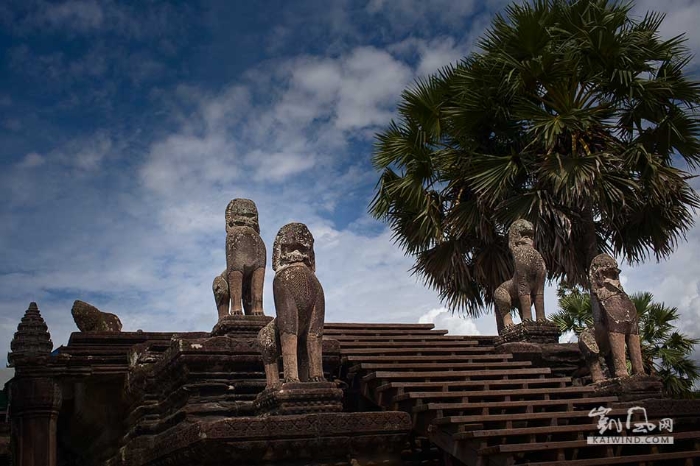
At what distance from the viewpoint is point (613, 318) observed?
9.09 meters

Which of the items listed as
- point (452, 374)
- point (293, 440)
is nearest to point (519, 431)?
point (452, 374)

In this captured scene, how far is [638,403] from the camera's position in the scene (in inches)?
339

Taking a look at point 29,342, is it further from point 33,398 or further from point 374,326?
point 374,326

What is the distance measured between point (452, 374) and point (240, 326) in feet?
8.90

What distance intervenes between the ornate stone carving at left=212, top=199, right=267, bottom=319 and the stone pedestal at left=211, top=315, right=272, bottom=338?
0.68 ft

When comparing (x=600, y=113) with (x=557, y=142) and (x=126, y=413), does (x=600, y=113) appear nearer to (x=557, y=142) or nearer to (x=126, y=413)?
(x=557, y=142)

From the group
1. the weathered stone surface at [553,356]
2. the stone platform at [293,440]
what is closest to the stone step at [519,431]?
the stone platform at [293,440]

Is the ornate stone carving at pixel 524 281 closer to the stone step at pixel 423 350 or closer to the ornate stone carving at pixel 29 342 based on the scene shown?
the stone step at pixel 423 350

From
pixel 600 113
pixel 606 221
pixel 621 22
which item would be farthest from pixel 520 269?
pixel 621 22

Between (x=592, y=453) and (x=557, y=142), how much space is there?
8038mm

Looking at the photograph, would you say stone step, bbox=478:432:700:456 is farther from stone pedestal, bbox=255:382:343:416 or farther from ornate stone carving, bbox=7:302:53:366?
ornate stone carving, bbox=7:302:53:366

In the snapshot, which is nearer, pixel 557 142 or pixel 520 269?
pixel 520 269

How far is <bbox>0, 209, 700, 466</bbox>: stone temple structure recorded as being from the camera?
646cm

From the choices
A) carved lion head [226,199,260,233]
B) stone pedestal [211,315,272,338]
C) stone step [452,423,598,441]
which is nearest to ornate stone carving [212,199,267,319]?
carved lion head [226,199,260,233]
